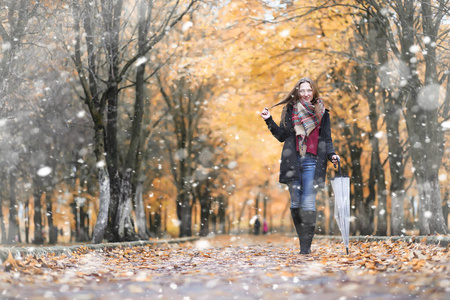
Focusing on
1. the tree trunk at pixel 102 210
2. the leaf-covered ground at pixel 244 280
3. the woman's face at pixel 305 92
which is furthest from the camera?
the tree trunk at pixel 102 210

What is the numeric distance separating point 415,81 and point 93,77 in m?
Answer: 7.47

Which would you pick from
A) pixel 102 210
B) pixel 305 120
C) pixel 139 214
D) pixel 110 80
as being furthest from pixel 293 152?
pixel 139 214

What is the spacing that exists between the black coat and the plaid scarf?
0.12 metres

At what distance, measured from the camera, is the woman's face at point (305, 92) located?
7.51 m

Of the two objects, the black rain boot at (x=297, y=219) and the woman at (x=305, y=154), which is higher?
the woman at (x=305, y=154)

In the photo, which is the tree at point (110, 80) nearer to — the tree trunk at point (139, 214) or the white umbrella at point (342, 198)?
the tree trunk at point (139, 214)

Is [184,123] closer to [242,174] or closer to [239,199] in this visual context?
[242,174]

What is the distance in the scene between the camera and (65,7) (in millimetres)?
14656

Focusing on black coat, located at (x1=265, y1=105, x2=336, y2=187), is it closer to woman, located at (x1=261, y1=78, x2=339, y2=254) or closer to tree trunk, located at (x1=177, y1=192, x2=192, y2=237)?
woman, located at (x1=261, y1=78, x2=339, y2=254)

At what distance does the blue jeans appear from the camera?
738cm

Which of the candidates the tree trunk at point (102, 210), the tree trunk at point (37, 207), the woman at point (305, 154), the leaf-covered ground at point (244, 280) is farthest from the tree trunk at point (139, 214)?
the leaf-covered ground at point (244, 280)

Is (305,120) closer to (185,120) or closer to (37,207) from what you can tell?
(185,120)

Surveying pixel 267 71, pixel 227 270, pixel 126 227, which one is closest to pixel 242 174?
pixel 267 71

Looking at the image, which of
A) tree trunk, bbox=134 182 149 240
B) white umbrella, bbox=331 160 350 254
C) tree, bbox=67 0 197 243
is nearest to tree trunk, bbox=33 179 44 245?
tree trunk, bbox=134 182 149 240
